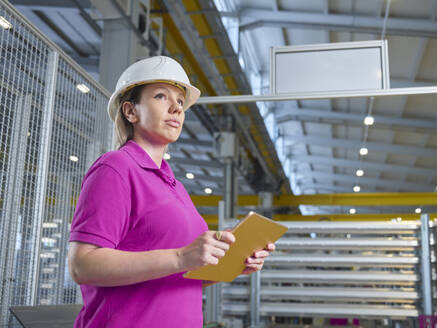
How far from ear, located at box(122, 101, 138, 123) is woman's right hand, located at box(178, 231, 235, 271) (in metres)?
0.46

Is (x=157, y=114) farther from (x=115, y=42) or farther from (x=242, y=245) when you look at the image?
(x=115, y=42)

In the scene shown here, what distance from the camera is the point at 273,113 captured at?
1212 centimetres

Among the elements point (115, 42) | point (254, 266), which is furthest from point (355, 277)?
point (115, 42)

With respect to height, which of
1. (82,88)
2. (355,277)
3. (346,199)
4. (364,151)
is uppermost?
(364,151)

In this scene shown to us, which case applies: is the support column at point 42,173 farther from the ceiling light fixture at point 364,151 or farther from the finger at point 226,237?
the ceiling light fixture at point 364,151

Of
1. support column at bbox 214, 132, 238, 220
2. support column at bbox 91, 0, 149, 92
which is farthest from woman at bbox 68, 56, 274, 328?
support column at bbox 214, 132, 238, 220

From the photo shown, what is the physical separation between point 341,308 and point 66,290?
7.58ft

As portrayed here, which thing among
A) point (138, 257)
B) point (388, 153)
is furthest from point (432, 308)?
point (388, 153)

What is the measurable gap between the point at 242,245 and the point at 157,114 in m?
0.42

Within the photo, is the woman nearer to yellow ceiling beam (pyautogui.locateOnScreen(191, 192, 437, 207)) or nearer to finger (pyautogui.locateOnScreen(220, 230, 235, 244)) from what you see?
finger (pyautogui.locateOnScreen(220, 230, 235, 244))

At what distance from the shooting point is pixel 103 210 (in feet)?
3.48

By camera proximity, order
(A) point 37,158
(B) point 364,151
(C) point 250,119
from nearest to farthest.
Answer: (A) point 37,158
(C) point 250,119
(B) point 364,151

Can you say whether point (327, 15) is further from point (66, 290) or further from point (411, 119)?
point (66, 290)

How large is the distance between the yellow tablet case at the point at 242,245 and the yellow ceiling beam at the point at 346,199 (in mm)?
14915
